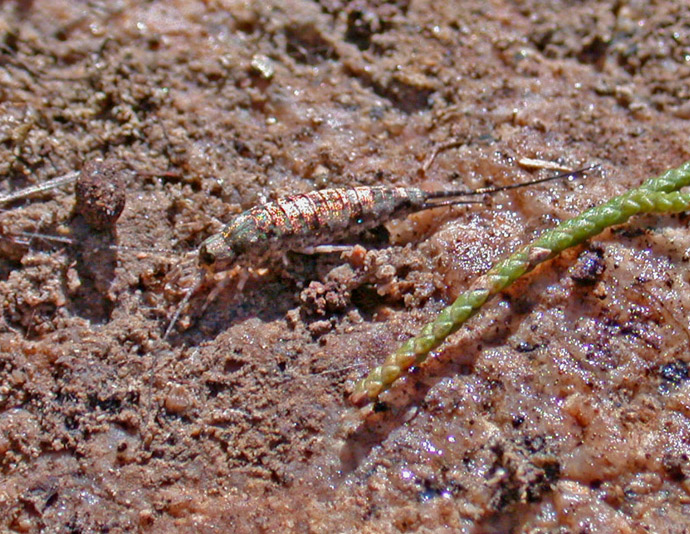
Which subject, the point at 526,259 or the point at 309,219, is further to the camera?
the point at 309,219

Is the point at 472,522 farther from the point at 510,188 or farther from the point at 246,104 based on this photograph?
the point at 246,104

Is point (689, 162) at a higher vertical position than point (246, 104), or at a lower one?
higher

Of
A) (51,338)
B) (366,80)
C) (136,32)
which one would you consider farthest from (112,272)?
(366,80)

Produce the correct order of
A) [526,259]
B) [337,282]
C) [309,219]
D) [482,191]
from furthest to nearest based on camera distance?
[482,191], [309,219], [337,282], [526,259]

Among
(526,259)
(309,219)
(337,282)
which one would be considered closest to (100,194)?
(309,219)

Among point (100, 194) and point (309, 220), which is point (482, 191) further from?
point (100, 194)
